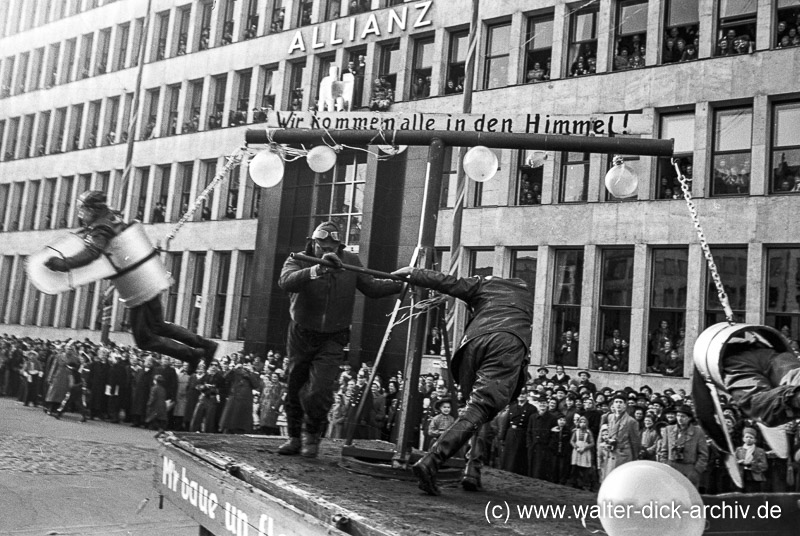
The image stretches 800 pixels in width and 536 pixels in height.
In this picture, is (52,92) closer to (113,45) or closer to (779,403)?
(113,45)

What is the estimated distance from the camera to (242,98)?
35281 millimetres

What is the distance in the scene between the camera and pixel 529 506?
4.94 meters

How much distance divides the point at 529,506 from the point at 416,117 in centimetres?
348

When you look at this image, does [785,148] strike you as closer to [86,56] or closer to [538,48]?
[538,48]

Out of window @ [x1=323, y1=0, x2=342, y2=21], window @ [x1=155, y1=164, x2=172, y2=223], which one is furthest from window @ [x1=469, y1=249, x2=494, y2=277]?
window @ [x1=155, y1=164, x2=172, y2=223]

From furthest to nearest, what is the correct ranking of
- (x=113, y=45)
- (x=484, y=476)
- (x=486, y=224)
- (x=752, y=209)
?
(x=113, y=45), (x=486, y=224), (x=752, y=209), (x=484, y=476)

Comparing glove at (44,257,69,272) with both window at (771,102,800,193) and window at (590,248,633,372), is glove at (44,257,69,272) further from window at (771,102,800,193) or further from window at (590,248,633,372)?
window at (771,102,800,193)

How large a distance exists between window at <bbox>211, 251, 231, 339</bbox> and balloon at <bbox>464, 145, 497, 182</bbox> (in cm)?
2738

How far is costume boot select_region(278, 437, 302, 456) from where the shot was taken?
6.40 m

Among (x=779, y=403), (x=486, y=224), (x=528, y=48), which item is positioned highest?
(x=528, y=48)

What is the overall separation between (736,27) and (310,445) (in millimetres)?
19392

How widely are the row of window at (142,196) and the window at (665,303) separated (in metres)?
16.4

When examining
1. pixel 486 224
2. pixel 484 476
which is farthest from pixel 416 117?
pixel 486 224

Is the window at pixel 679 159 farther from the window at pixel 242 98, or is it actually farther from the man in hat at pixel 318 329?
the window at pixel 242 98
